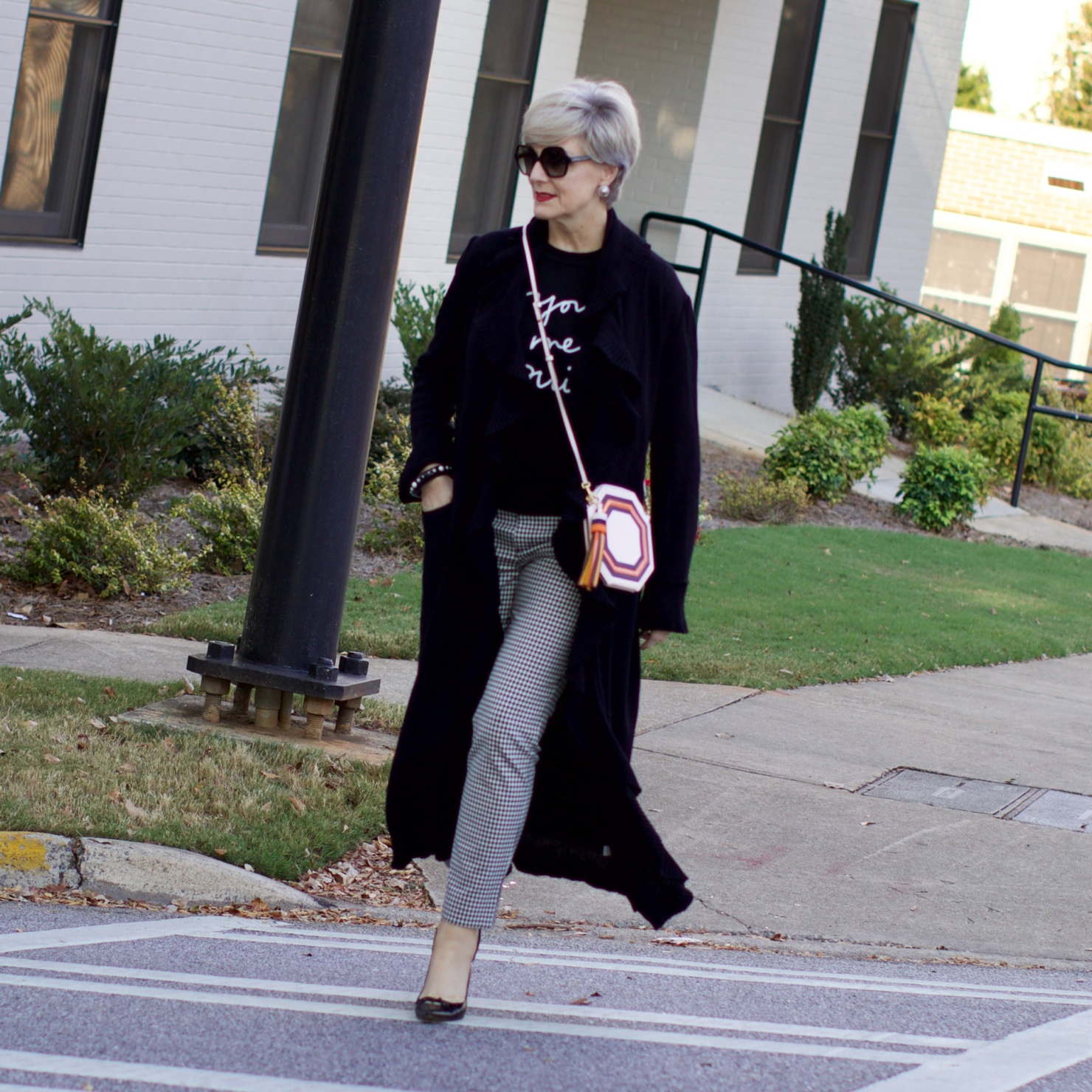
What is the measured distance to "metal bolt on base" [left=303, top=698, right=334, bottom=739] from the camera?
16.4 ft

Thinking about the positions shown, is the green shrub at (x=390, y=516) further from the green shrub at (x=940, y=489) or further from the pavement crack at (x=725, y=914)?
the green shrub at (x=940, y=489)

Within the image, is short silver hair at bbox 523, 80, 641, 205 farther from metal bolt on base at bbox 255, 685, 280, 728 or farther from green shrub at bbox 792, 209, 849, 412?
green shrub at bbox 792, 209, 849, 412

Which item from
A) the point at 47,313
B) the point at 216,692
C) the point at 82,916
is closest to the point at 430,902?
the point at 82,916

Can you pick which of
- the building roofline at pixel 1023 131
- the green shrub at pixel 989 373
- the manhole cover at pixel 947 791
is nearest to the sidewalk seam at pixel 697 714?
the manhole cover at pixel 947 791

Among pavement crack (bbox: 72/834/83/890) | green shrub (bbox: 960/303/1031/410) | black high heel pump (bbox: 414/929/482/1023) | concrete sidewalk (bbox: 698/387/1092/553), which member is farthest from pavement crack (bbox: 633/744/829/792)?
green shrub (bbox: 960/303/1031/410)

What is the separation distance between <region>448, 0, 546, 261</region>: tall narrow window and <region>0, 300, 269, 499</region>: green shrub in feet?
15.2

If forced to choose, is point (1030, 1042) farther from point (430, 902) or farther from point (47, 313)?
point (47, 313)

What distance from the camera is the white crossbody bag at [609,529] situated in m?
2.98

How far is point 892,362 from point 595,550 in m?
12.7

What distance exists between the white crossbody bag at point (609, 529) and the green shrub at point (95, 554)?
443 centimetres

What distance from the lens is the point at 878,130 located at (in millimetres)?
16844

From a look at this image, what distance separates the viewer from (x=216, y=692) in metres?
5.04

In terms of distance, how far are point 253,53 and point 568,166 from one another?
7.43m

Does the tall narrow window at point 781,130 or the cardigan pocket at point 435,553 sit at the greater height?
the tall narrow window at point 781,130
